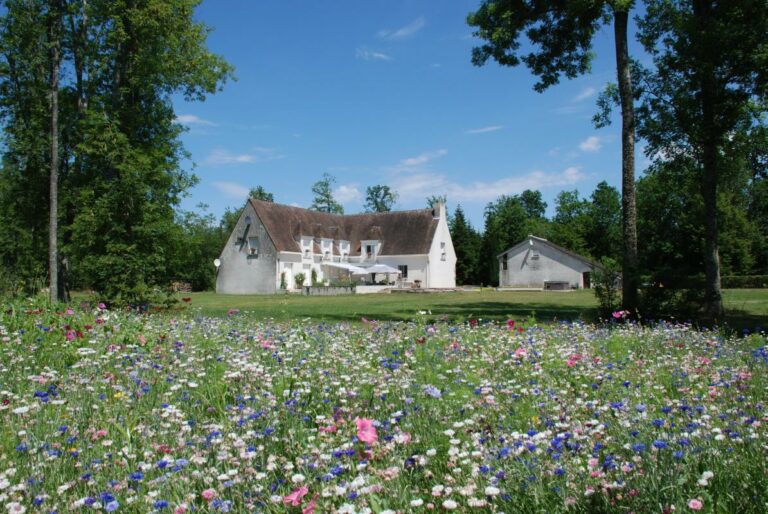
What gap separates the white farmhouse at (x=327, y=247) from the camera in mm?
53656

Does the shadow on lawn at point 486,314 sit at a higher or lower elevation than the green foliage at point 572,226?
lower

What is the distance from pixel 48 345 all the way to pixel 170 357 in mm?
2111

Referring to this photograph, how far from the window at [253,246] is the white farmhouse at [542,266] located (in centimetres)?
2685

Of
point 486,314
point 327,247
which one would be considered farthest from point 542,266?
point 486,314

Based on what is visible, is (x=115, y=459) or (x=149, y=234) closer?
(x=115, y=459)

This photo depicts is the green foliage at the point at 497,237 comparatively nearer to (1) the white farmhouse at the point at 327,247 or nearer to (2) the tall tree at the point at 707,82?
(1) the white farmhouse at the point at 327,247

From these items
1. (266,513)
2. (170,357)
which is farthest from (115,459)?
(170,357)

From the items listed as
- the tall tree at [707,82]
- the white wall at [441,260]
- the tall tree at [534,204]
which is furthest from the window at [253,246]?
the tall tree at [534,204]

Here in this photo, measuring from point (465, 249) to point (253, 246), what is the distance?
27.2 metres

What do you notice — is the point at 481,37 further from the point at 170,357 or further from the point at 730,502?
the point at 730,502

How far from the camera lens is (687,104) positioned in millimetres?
15617

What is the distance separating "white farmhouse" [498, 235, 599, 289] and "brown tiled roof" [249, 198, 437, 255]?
9.97m

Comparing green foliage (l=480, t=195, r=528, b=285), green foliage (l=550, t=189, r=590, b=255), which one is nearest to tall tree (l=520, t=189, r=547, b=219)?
green foliage (l=550, t=189, r=590, b=255)

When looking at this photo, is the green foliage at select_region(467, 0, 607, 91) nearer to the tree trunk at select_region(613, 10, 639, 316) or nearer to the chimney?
the tree trunk at select_region(613, 10, 639, 316)
